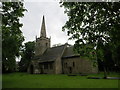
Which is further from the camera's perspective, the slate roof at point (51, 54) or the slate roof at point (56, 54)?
the slate roof at point (51, 54)

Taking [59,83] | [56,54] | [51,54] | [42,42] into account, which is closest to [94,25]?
[59,83]

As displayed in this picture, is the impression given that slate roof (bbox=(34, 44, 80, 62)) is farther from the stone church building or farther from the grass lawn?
the grass lawn

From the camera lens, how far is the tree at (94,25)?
903 cm

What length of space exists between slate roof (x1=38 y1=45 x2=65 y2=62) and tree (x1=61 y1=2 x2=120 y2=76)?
3883 centimetres

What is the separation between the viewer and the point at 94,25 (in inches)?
394

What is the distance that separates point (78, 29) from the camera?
10422mm

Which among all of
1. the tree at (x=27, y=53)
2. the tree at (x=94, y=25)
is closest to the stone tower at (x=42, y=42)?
the tree at (x=27, y=53)

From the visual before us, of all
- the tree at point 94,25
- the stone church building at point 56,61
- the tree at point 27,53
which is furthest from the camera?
the tree at point 27,53

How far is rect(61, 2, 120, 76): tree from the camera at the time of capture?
29.6 feet

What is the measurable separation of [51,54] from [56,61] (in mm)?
5602

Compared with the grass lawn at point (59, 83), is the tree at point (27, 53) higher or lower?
higher

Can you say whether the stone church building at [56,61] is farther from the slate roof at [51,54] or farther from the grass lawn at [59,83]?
the grass lawn at [59,83]

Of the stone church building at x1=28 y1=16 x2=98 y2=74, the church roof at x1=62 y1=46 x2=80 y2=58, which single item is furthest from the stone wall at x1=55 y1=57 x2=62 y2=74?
the church roof at x1=62 y1=46 x2=80 y2=58

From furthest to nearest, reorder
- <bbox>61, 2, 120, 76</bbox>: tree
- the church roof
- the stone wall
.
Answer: the stone wall
the church roof
<bbox>61, 2, 120, 76</bbox>: tree
